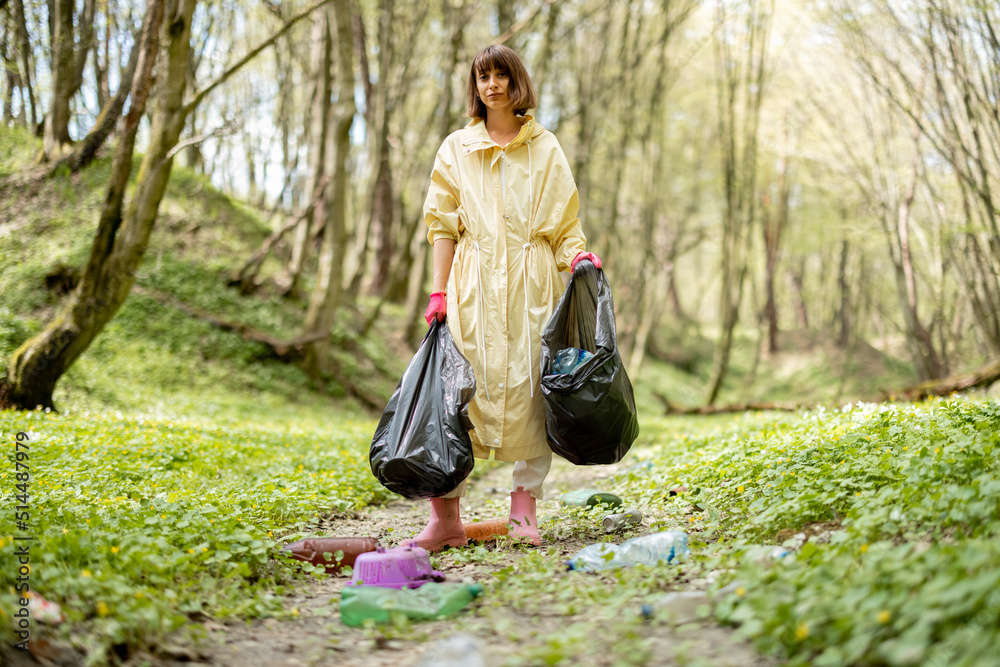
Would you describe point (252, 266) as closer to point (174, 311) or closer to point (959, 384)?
point (174, 311)

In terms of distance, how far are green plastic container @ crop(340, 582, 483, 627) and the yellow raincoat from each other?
2.99 ft

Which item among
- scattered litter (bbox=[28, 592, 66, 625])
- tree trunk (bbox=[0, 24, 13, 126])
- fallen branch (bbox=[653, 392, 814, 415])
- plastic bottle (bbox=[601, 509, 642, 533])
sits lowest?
fallen branch (bbox=[653, 392, 814, 415])

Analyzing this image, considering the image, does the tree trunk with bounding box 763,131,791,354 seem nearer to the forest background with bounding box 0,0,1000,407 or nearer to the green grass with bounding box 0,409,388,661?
the forest background with bounding box 0,0,1000,407

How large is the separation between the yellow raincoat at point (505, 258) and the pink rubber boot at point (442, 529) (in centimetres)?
28

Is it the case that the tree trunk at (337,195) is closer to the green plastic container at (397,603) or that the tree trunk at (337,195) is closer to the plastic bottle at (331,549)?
the plastic bottle at (331,549)

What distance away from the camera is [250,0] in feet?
48.6

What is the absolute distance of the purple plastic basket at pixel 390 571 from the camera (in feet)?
8.29

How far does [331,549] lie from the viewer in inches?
117

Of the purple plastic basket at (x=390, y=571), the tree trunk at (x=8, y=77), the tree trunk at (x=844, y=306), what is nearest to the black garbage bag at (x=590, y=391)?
the purple plastic basket at (x=390, y=571)

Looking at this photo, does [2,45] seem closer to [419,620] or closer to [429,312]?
[429,312]

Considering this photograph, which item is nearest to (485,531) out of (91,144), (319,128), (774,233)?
(319,128)

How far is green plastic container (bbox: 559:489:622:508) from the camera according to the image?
389 centimetres

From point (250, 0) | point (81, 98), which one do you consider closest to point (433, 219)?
point (81, 98)

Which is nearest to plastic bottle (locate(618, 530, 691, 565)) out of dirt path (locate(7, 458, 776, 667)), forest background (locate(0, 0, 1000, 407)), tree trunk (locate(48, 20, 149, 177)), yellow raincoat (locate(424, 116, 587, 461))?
dirt path (locate(7, 458, 776, 667))
